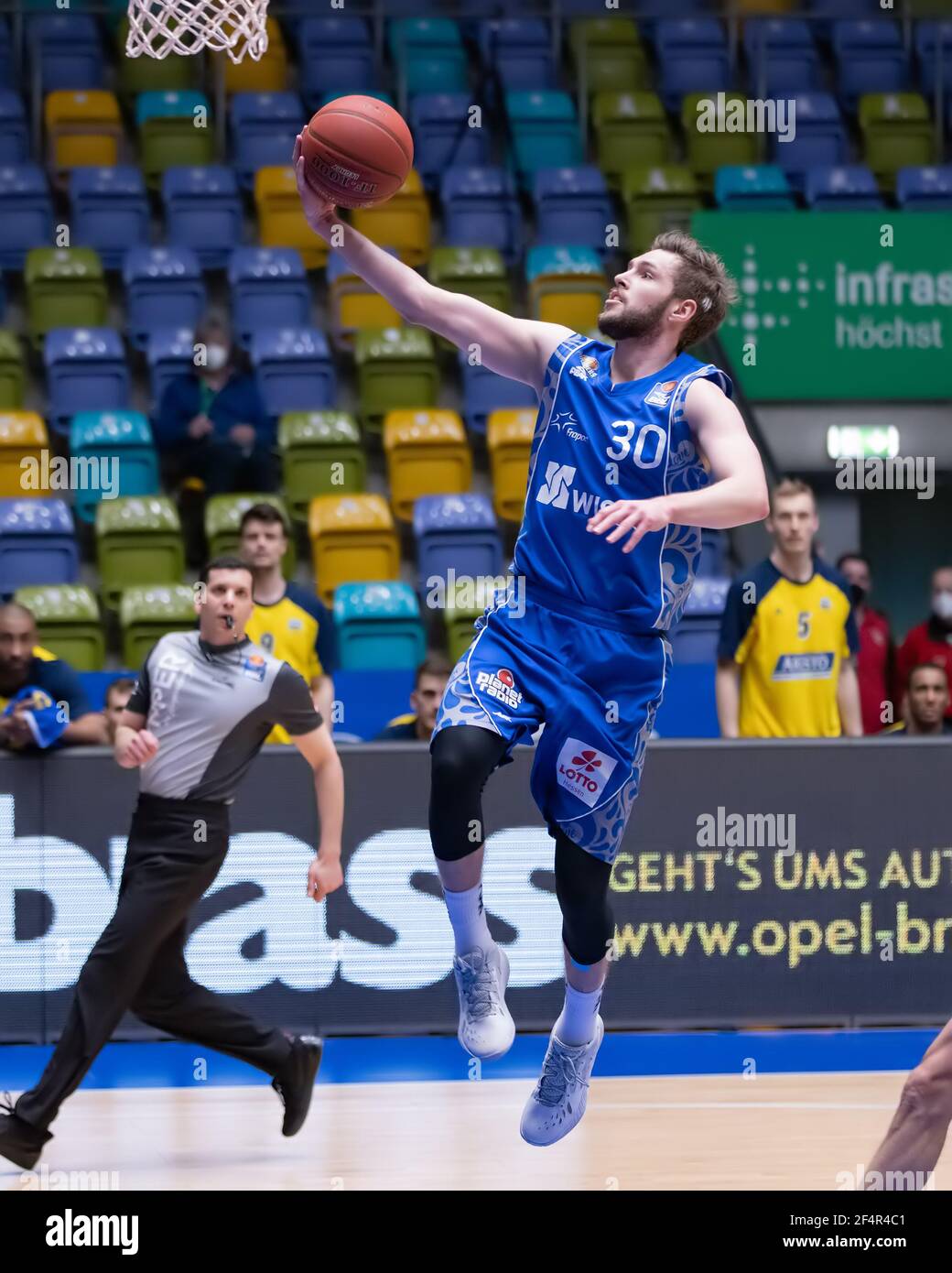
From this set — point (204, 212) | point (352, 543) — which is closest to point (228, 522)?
point (352, 543)

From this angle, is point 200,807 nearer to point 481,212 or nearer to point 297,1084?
point 297,1084

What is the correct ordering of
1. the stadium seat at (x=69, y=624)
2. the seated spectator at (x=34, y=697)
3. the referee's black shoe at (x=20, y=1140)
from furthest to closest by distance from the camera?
the stadium seat at (x=69, y=624) → the seated spectator at (x=34, y=697) → the referee's black shoe at (x=20, y=1140)

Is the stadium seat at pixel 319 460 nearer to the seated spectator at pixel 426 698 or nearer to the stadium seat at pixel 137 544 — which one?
the stadium seat at pixel 137 544

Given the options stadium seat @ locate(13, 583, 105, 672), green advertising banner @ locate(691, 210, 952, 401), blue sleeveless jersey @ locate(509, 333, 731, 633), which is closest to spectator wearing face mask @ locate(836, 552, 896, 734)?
green advertising banner @ locate(691, 210, 952, 401)

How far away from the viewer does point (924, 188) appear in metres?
15.5

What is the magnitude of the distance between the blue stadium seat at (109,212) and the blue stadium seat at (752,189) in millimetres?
4507

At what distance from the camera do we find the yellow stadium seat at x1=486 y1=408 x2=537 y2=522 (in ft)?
43.4

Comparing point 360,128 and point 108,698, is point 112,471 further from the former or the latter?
point 360,128

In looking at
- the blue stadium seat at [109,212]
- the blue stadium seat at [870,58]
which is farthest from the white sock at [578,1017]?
the blue stadium seat at [870,58]

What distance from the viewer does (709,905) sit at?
9.35 meters

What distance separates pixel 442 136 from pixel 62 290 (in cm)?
349

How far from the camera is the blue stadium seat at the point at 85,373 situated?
44.5 ft

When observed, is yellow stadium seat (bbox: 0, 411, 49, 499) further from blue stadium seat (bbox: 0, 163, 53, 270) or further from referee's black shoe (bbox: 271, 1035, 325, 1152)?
referee's black shoe (bbox: 271, 1035, 325, 1152)
